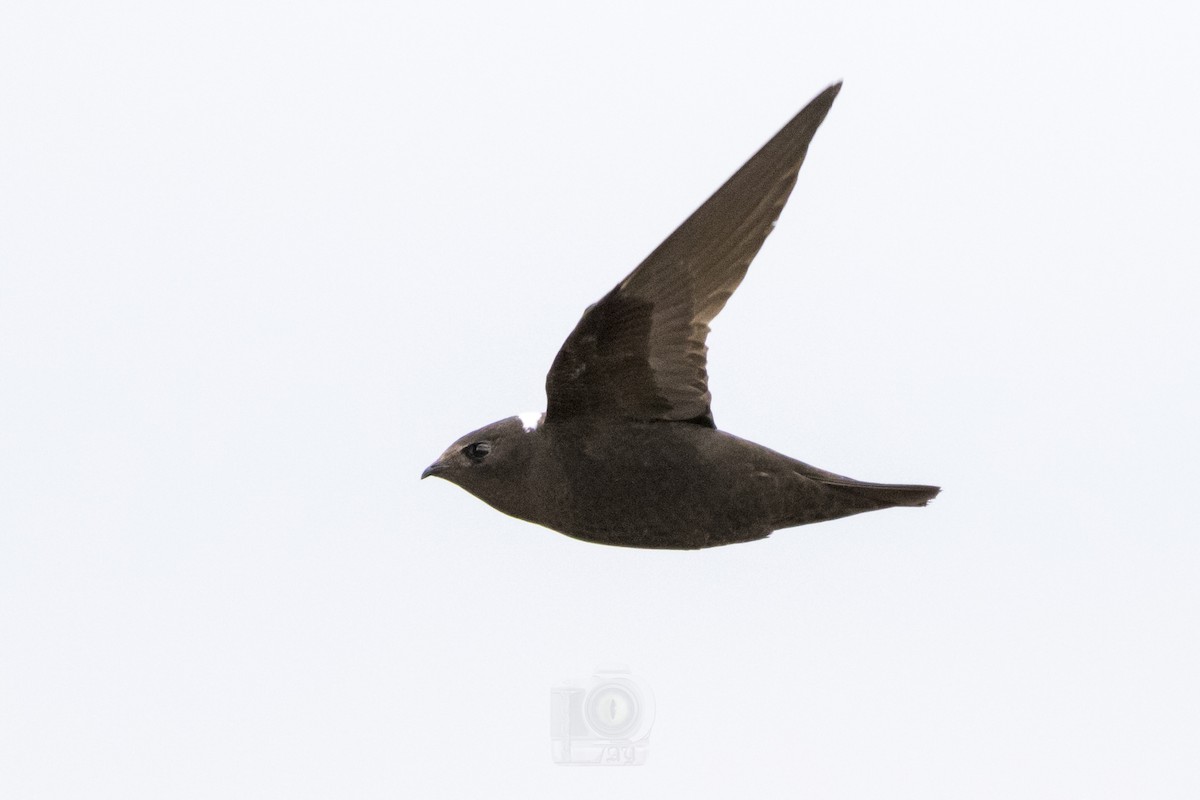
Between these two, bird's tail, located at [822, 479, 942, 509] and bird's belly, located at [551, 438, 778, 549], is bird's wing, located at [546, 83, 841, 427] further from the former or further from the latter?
bird's tail, located at [822, 479, 942, 509]

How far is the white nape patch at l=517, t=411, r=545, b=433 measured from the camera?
19.4 feet

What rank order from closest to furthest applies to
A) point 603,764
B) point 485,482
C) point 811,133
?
point 811,133 < point 485,482 < point 603,764

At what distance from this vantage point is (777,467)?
583 cm

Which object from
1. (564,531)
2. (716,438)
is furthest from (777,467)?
(564,531)

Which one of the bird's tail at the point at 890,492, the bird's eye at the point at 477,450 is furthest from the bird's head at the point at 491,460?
the bird's tail at the point at 890,492

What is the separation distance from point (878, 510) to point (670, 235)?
3.77ft

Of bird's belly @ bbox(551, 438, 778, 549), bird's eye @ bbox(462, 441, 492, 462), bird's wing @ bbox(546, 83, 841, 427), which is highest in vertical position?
bird's wing @ bbox(546, 83, 841, 427)

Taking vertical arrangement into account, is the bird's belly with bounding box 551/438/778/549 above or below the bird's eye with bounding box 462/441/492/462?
below

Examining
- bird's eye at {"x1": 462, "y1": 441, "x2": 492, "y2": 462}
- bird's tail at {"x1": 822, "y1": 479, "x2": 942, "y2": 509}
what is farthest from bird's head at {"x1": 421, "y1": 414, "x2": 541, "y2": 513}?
bird's tail at {"x1": 822, "y1": 479, "x2": 942, "y2": 509}

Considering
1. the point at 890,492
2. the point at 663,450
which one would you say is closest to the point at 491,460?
the point at 663,450

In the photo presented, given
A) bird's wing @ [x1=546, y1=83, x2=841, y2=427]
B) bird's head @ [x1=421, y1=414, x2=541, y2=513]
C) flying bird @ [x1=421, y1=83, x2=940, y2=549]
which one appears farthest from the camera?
bird's head @ [x1=421, y1=414, x2=541, y2=513]

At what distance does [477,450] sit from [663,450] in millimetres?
623

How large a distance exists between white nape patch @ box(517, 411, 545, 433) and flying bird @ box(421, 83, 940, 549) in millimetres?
24

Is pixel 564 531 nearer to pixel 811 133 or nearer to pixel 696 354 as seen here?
pixel 696 354
